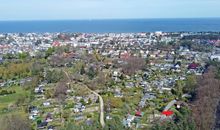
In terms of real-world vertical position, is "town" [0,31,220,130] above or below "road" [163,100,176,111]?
below

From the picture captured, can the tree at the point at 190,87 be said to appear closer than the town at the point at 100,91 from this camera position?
No

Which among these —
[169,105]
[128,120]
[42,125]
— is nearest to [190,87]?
[169,105]

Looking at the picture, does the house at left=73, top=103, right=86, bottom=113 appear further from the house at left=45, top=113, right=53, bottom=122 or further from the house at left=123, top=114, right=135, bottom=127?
the house at left=123, top=114, right=135, bottom=127

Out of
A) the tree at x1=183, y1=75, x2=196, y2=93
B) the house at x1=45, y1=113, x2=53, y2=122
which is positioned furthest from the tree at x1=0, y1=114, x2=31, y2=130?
the tree at x1=183, y1=75, x2=196, y2=93

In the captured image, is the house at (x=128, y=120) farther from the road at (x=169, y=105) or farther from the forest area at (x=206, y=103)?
the forest area at (x=206, y=103)

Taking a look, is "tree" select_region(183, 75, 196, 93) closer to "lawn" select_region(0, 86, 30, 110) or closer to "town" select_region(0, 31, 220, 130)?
"town" select_region(0, 31, 220, 130)

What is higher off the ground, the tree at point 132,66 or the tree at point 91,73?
the tree at point 132,66

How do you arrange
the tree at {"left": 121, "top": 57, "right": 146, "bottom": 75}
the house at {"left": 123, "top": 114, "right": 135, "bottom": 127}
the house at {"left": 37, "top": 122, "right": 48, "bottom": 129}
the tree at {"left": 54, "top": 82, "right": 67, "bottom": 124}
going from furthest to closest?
the tree at {"left": 121, "top": 57, "right": 146, "bottom": 75}
the tree at {"left": 54, "top": 82, "right": 67, "bottom": 124}
the house at {"left": 37, "top": 122, "right": 48, "bottom": 129}
the house at {"left": 123, "top": 114, "right": 135, "bottom": 127}

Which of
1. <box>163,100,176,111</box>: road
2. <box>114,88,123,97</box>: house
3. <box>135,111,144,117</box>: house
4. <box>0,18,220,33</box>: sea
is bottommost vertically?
<box>0,18,220,33</box>: sea

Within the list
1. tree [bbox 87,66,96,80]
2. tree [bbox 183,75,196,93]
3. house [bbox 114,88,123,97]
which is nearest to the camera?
tree [bbox 183,75,196,93]

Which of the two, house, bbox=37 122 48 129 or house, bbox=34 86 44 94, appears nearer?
house, bbox=37 122 48 129

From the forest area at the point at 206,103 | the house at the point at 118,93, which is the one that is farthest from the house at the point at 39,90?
the forest area at the point at 206,103
